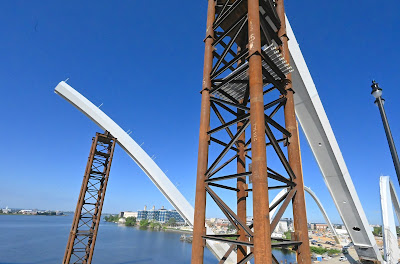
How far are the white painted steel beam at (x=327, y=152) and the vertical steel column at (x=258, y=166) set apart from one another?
28.8ft

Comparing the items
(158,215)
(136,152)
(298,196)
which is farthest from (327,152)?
(158,215)

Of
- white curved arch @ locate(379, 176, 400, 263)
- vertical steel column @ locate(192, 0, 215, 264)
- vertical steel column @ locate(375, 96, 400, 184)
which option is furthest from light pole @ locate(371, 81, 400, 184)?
white curved arch @ locate(379, 176, 400, 263)

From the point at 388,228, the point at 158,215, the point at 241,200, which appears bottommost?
the point at 158,215

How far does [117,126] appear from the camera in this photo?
2058 centimetres

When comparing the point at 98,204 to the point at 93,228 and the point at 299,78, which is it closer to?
the point at 93,228

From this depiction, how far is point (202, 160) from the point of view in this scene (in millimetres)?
5512

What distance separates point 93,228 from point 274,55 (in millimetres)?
19937

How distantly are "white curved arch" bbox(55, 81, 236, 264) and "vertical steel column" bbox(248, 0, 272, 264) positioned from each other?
52.1 ft

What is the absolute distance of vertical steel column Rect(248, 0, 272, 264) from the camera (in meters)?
3.79

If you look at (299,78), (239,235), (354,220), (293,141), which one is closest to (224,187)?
(239,235)

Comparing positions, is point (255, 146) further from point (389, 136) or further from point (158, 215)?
point (158, 215)

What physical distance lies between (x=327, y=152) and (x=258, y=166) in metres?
13.2

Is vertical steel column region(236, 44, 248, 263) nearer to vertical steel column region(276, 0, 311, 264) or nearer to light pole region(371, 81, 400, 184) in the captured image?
vertical steel column region(276, 0, 311, 264)

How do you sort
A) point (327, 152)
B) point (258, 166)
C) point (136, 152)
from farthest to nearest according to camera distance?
1. point (136, 152)
2. point (327, 152)
3. point (258, 166)
